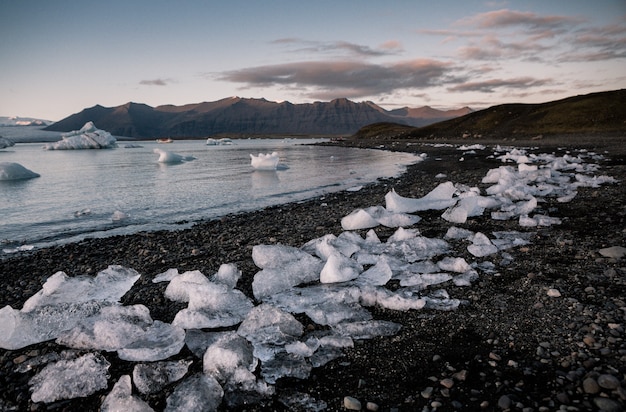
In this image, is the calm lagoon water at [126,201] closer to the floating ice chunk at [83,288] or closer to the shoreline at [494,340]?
the shoreline at [494,340]

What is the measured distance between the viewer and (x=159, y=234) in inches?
353

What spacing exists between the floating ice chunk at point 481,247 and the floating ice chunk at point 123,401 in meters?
4.78

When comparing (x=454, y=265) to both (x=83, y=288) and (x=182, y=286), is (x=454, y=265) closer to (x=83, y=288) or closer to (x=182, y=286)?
(x=182, y=286)

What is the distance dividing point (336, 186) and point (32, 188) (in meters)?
16.0

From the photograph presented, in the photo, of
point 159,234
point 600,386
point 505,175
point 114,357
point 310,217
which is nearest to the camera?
point 600,386

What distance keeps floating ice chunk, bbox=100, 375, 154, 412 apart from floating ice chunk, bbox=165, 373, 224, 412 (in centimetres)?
19

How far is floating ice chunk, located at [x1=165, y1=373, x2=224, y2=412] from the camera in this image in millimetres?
2607

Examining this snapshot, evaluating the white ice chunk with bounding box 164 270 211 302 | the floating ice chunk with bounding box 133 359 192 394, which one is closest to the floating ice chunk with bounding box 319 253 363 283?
the white ice chunk with bounding box 164 270 211 302

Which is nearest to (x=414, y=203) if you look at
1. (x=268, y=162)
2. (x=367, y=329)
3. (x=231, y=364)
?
(x=367, y=329)

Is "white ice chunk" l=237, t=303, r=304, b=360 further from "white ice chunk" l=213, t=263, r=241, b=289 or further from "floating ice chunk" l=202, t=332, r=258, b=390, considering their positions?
"white ice chunk" l=213, t=263, r=241, b=289

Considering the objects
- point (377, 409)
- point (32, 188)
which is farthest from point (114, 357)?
point (32, 188)

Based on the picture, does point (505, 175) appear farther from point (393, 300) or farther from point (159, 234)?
point (159, 234)

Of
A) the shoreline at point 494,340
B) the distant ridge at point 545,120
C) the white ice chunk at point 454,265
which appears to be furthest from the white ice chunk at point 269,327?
the distant ridge at point 545,120

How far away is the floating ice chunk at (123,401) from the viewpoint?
8.34ft
